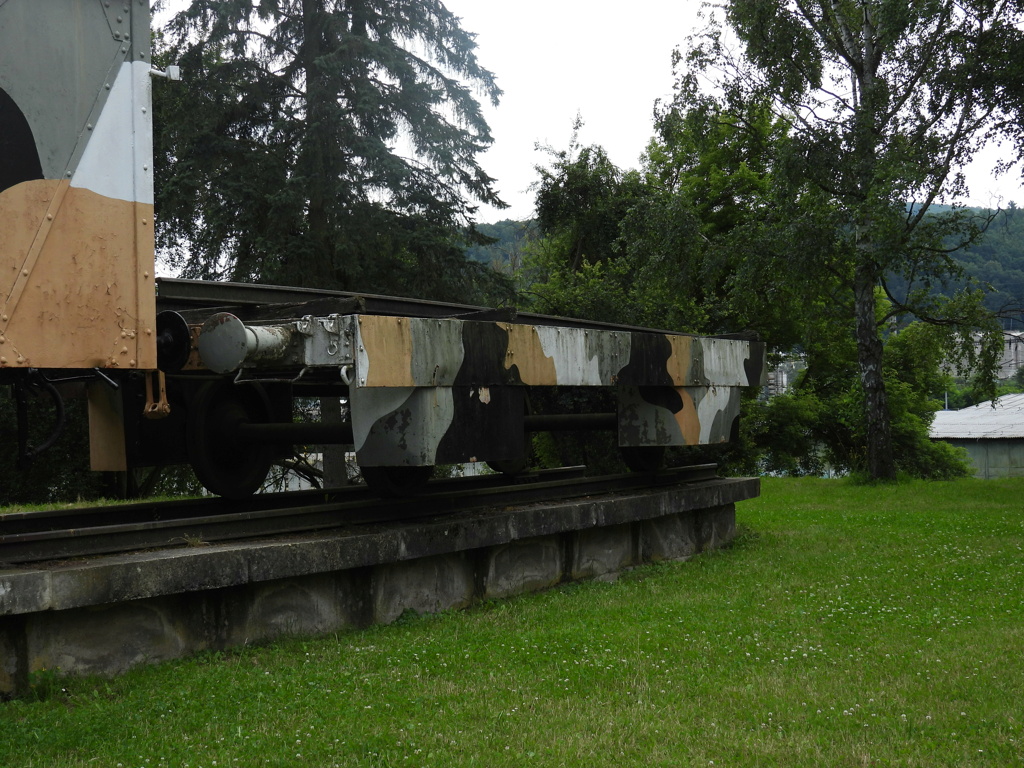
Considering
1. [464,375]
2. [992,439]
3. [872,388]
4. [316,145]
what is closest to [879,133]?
[872,388]

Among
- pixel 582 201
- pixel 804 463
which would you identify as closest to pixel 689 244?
pixel 582 201

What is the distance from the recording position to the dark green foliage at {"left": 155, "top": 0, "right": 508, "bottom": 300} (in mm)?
18969

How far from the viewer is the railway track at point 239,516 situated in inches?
212

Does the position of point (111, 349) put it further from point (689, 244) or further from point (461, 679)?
point (689, 244)

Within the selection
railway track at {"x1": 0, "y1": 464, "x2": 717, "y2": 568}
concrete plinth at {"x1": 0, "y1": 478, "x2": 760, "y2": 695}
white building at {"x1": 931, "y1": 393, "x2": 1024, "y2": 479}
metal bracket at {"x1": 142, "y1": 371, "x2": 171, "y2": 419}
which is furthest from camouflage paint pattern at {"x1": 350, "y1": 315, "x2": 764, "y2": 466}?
white building at {"x1": 931, "y1": 393, "x2": 1024, "y2": 479}

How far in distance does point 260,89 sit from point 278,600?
630 inches

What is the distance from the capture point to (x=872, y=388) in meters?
19.9

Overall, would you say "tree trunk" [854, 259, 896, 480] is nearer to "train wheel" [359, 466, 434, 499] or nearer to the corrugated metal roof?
"train wheel" [359, 466, 434, 499]

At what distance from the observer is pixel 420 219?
2019 cm

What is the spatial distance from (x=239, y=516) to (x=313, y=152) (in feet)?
45.3

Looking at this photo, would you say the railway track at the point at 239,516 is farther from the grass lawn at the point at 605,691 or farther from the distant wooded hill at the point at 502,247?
the distant wooded hill at the point at 502,247

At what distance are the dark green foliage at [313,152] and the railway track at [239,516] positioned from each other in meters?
10.6

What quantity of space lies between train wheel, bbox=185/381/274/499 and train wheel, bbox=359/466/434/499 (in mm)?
1012

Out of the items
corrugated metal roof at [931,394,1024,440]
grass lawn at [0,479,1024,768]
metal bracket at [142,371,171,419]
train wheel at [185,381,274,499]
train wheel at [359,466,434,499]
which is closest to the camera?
grass lawn at [0,479,1024,768]
